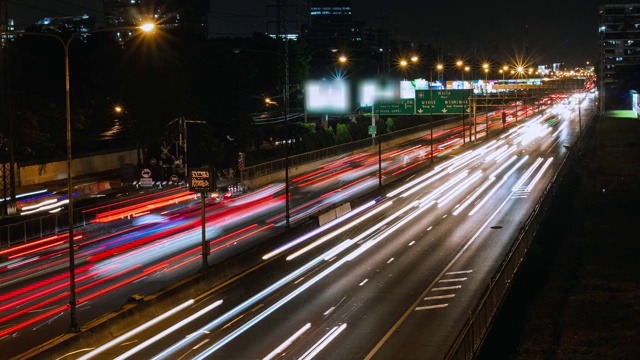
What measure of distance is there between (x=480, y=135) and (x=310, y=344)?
86456 mm

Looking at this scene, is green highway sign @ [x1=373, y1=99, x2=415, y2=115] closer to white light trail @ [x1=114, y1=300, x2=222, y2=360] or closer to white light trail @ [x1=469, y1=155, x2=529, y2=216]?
white light trail @ [x1=469, y1=155, x2=529, y2=216]

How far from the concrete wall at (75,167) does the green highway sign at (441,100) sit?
89.0 feet

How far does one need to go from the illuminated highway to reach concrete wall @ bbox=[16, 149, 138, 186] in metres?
13.7

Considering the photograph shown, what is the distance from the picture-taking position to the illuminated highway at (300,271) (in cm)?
1936

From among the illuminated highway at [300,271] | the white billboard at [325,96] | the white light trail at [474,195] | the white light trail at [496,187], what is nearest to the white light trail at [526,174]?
the illuminated highway at [300,271]

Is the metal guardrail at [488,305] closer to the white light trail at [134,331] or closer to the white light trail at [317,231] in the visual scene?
the white light trail at [134,331]

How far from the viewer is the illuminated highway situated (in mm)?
19359

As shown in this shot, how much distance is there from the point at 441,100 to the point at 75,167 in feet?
105

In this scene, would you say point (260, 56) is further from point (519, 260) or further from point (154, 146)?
point (519, 260)

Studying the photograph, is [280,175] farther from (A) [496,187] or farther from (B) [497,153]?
(B) [497,153]

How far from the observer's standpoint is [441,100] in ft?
220

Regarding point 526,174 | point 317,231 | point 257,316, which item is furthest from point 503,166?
point 257,316

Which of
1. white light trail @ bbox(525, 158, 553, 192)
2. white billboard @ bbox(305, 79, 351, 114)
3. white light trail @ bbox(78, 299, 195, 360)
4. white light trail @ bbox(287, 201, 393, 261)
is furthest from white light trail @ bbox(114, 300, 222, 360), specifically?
white billboard @ bbox(305, 79, 351, 114)

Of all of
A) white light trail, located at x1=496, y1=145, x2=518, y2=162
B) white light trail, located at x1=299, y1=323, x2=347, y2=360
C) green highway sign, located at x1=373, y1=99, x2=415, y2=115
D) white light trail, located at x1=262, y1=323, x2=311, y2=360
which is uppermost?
green highway sign, located at x1=373, y1=99, x2=415, y2=115
